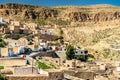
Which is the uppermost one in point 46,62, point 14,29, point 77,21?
point 77,21

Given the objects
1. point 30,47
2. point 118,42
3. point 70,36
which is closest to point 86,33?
point 70,36

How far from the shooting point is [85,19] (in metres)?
116

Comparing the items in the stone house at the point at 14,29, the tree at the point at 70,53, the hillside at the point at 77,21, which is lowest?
the tree at the point at 70,53

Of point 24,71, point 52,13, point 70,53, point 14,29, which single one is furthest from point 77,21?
point 24,71

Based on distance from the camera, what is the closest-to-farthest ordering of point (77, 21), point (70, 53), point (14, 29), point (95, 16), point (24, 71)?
point (24, 71), point (70, 53), point (14, 29), point (77, 21), point (95, 16)

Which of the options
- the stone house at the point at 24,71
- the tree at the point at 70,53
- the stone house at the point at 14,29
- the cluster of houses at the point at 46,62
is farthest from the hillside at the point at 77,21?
the stone house at the point at 24,71

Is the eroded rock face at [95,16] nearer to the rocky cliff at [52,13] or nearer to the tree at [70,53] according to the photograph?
the rocky cliff at [52,13]

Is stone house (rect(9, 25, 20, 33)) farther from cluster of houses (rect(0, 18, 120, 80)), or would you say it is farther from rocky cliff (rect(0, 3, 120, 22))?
rocky cliff (rect(0, 3, 120, 22))

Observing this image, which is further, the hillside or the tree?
the hillside

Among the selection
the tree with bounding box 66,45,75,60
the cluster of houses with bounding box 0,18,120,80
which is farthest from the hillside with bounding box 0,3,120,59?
the tree with bounding box 66,45,75,60

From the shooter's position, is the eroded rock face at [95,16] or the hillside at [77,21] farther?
the eroded rock face at [95,16]

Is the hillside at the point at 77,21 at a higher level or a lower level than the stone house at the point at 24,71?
higher

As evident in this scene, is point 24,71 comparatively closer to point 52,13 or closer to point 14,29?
point 14,29

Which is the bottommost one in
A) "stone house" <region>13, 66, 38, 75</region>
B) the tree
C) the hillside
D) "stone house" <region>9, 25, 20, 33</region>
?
"stone house" <region>13, 66, 38, 75</region>
